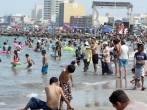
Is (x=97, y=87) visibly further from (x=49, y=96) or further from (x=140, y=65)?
(x=49, y=96)

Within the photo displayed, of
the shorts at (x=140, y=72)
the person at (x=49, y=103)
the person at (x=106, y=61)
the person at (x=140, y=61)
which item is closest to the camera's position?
the person at (x=49, y=103)

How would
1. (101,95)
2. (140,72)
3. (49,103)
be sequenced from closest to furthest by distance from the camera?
(49,103)
(140,72)
(101,95)

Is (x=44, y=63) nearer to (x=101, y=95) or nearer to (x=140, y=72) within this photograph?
(x=101, y=95)

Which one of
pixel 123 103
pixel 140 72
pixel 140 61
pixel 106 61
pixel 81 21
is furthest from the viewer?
pixel 81 21

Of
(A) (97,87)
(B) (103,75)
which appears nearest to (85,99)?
(A) (97,87)

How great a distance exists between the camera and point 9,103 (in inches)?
445

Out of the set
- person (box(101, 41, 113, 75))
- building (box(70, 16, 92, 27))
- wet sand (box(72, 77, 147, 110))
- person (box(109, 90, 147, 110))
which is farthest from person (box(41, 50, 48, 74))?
building (box(70, 16, 92, 27))

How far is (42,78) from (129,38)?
239ft

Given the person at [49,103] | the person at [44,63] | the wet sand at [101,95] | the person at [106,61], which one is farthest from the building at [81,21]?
the person at [49,103]

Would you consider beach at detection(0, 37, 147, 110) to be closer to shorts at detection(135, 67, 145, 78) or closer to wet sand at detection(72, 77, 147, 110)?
wet sand at detection(72, 77, 147, 110)

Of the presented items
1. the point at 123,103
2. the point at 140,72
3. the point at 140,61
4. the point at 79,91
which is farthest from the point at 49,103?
the point at 79,91

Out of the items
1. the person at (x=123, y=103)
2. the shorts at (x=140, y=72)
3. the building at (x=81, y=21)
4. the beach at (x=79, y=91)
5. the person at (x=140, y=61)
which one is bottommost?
the building at (x=81, y=21)

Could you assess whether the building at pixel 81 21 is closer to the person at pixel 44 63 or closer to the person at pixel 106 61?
the person at pixel 44 63

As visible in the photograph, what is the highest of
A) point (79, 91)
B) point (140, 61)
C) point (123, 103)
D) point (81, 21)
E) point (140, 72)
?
point (123, 103)
